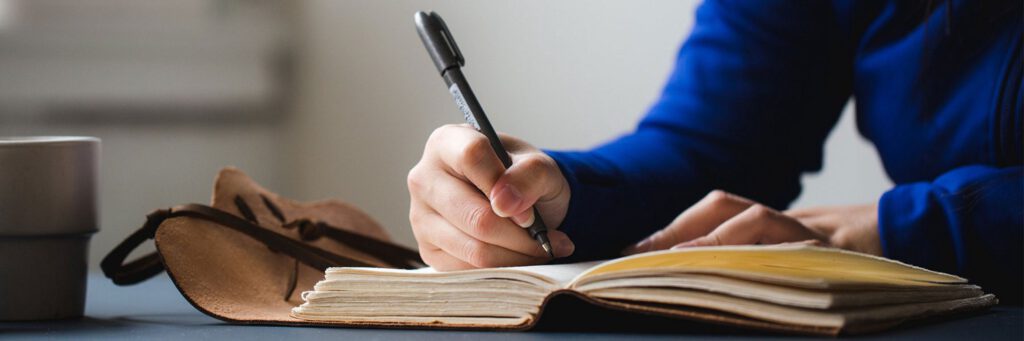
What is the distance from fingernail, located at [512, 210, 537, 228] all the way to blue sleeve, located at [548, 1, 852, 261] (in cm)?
29

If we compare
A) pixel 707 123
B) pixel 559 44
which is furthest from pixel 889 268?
pixel 559 44

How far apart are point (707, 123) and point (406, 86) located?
143 cm

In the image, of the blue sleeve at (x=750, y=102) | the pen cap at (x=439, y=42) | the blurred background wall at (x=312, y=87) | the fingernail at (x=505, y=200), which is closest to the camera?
the fingernail at (x=505, y=200)

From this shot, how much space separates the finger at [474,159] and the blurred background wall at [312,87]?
1411 mm

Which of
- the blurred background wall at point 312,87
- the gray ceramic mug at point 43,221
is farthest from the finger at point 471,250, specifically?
the blurred background wall at point 312,87

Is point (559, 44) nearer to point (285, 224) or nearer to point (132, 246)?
point (285, 224)

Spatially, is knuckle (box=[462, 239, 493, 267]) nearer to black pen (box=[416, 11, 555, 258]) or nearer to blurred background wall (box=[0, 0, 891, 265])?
black pen (box=[416, 11, 555, 258])

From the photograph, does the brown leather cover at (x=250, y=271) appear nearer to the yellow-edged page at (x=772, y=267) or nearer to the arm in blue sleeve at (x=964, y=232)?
the yellow-edged page at (x=772, y=267)

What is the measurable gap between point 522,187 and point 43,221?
28cm

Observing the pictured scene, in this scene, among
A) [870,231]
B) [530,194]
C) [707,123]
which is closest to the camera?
[530,194]

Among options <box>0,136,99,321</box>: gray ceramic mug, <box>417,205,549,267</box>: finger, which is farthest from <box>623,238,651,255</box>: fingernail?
<box>0,136,99,321</box>: gray ceramic mug

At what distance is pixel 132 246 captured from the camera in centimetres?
67

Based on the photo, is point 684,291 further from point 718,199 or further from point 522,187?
point 718,199

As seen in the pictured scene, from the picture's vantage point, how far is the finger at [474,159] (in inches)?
23.0
